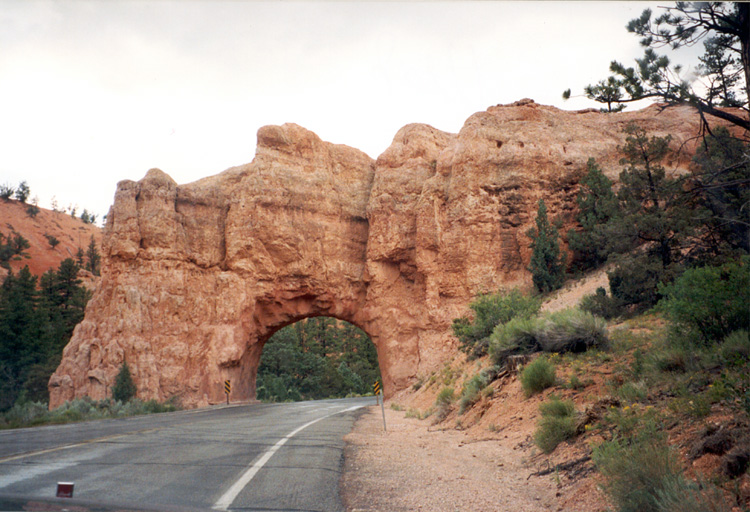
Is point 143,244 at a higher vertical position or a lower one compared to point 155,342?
higher

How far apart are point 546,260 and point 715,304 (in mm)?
20199

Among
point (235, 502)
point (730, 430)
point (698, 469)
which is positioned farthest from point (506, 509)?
point (235, 502)

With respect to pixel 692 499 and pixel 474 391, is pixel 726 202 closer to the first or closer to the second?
pixel 474 391

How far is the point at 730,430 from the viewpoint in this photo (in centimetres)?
462

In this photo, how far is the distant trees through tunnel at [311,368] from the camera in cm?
5544

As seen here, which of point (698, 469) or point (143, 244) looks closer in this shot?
point (698, 469)

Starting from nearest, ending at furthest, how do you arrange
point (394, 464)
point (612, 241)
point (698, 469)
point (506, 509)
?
point (698, 469) < point (506, 509) < point (394, 464) < point (612, 241)

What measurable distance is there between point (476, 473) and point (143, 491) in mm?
4125

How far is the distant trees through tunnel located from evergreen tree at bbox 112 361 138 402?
21.2 m

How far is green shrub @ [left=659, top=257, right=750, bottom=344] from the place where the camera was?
761cm

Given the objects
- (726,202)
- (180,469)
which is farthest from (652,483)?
(726,202)

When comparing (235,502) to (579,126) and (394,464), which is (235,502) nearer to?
(394,464)

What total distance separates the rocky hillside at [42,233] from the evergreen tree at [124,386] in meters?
46.3

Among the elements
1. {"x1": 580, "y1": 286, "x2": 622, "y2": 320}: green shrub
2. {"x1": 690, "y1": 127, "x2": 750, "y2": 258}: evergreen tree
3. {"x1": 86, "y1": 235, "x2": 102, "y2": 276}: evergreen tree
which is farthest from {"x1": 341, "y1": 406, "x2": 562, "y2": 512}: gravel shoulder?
Answer: {"x1": 86, "y1": 235, "x2": 102, "y2": 276}: evergreen tree
